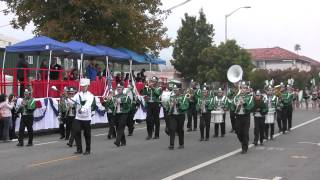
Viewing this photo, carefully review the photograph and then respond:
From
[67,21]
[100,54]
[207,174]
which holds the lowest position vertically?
[207,174]

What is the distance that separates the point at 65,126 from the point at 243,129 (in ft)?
21.8

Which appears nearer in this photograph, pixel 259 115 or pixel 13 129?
pixel 259 115

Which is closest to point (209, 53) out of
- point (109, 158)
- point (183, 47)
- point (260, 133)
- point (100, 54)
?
point (183, 47)

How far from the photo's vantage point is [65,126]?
18.7 meters

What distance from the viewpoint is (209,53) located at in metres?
55.4

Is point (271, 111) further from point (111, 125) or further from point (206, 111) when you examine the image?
point (111, 125)

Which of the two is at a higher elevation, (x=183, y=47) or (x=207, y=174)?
(x=183, y=47)

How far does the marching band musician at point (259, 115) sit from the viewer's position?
16.4 m

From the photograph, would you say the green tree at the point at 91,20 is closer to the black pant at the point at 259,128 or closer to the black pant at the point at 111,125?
the black pant at the point at 111,125

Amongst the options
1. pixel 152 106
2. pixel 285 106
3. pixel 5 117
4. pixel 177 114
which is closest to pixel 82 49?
pixel 152 106

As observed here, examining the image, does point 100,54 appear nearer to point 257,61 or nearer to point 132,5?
point 132,5

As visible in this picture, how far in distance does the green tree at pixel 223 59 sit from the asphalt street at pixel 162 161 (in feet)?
116

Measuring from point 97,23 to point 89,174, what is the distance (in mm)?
19317

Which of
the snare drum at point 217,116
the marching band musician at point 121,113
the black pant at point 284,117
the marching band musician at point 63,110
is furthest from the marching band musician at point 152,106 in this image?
the black pant at point 284,117
